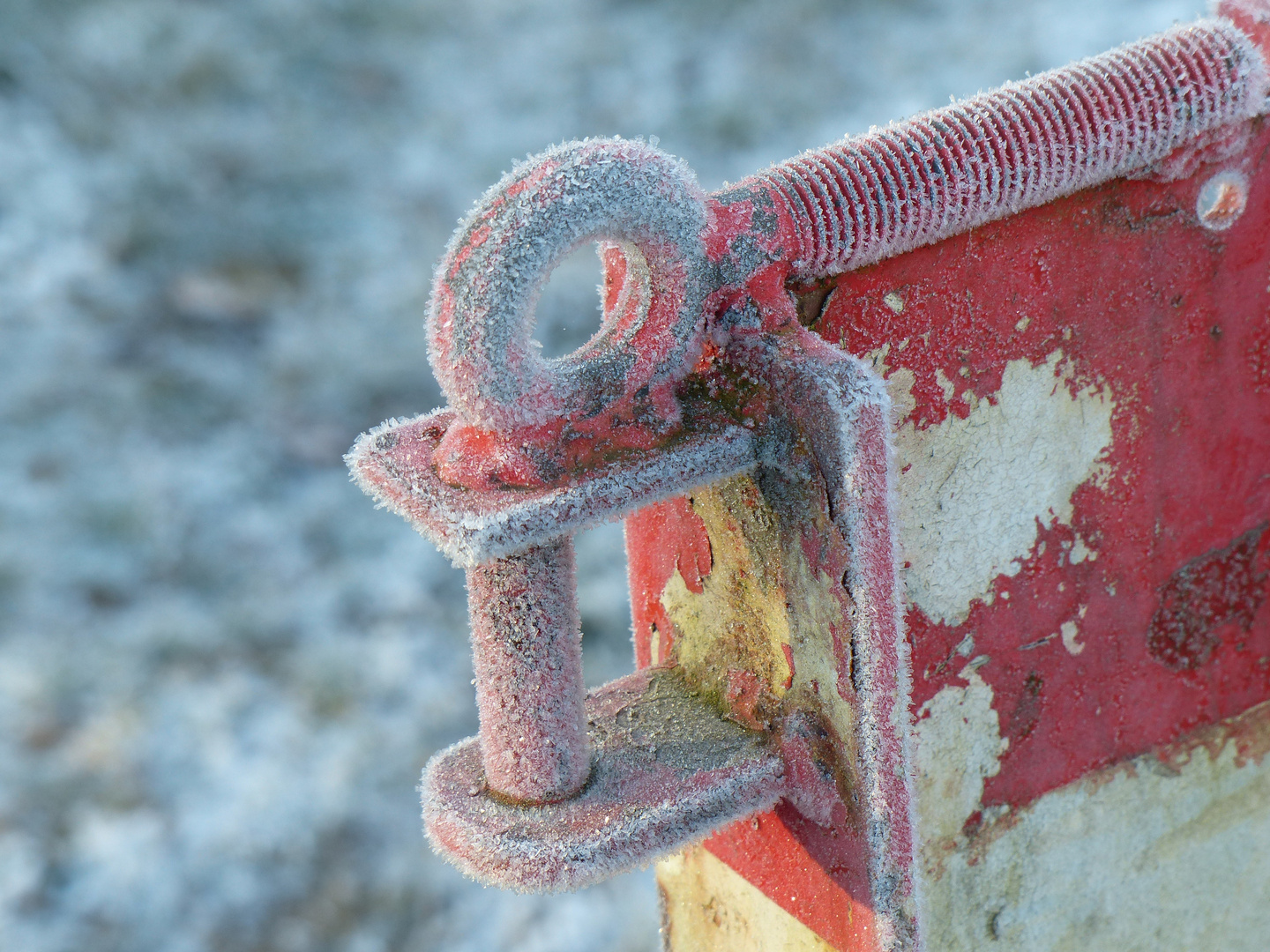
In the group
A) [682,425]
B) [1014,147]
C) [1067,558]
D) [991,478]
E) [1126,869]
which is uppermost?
[1014,147]

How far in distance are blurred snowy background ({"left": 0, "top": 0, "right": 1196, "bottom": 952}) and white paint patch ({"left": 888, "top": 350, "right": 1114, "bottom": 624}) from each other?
176 centimetres

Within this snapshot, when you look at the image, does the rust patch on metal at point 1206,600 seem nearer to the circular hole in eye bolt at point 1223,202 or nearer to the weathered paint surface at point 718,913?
the circular hole in eye bolt at point 1223,202

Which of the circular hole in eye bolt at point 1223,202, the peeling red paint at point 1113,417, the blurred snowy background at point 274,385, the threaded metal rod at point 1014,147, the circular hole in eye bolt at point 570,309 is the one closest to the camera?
the threaded metal rod at point 1014,147

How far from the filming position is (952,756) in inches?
50.1

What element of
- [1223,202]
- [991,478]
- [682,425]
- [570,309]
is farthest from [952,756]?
[570,309]

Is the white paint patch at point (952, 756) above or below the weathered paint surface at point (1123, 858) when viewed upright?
above

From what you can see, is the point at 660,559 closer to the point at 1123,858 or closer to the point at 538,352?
the point at 538,352

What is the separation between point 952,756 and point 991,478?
0.29m

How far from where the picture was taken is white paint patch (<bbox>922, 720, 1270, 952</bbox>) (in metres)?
1.34

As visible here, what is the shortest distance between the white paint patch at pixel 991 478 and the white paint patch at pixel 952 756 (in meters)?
0.09

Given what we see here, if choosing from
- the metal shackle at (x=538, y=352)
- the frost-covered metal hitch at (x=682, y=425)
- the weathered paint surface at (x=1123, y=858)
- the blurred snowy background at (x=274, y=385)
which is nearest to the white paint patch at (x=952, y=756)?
the weathered paint surface at (x=1123, y=858)

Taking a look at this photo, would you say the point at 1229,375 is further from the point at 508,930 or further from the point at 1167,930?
the point at 508,930

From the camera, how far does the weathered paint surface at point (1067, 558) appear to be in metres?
1.15

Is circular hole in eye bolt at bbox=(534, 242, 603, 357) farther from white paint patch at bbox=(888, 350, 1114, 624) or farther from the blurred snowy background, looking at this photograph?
white paint patch at bbox=(888, 350, 1114, 624)
